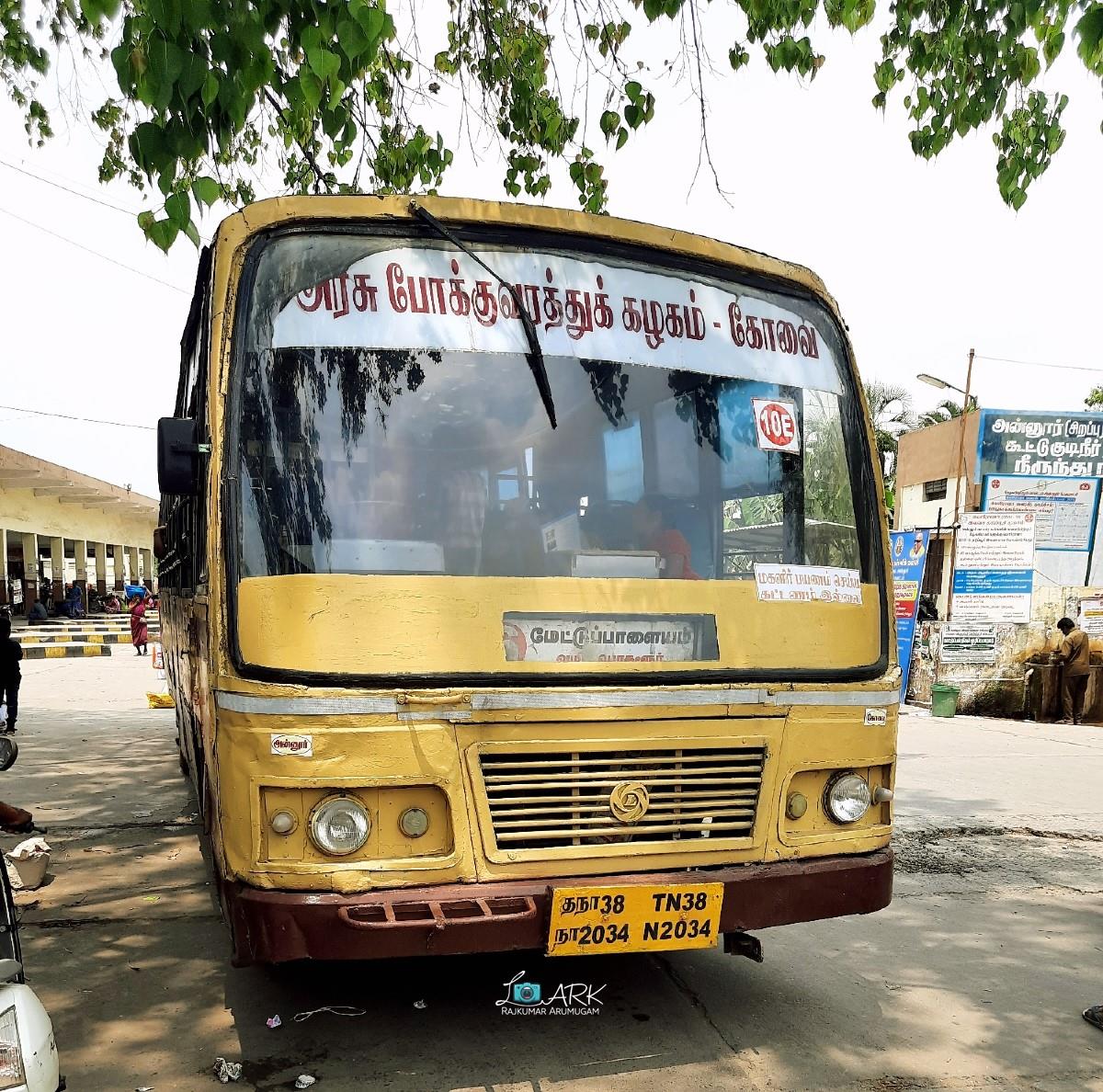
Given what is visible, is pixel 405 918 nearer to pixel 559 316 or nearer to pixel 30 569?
pixel 559 316

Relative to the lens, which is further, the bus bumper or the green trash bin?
the green trash bin

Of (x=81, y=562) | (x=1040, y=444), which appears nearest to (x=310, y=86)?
(x=1040, y=444)

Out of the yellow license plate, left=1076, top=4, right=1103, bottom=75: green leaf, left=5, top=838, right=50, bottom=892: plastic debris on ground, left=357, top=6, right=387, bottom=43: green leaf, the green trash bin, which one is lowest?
the green trash bin

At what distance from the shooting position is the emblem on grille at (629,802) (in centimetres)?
311

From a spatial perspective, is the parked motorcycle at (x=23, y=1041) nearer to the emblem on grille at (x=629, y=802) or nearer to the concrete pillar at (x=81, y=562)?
the emblem on grille at (x=629, y=802)

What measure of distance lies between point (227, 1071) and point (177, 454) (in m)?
1.93

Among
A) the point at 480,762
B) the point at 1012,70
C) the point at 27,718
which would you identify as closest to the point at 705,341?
the point at 480,762

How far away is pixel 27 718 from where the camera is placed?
12188 millimetres

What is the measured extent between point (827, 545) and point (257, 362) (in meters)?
2.03

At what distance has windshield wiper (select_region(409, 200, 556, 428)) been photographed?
3.31 metres

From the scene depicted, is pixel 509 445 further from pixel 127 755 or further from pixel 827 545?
pixel 127 755

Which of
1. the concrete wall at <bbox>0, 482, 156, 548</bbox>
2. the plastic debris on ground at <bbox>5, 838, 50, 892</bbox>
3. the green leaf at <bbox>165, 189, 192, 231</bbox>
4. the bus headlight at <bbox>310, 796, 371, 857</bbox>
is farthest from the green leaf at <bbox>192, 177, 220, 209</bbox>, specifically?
the concrete wall at <bbox>0, 482, 156, 548</bbox>

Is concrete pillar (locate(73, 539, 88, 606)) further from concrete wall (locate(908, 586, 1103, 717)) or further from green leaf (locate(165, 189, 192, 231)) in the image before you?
green leaf (locate(165, 189, 192, 231))

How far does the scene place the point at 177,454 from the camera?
3135 mm
